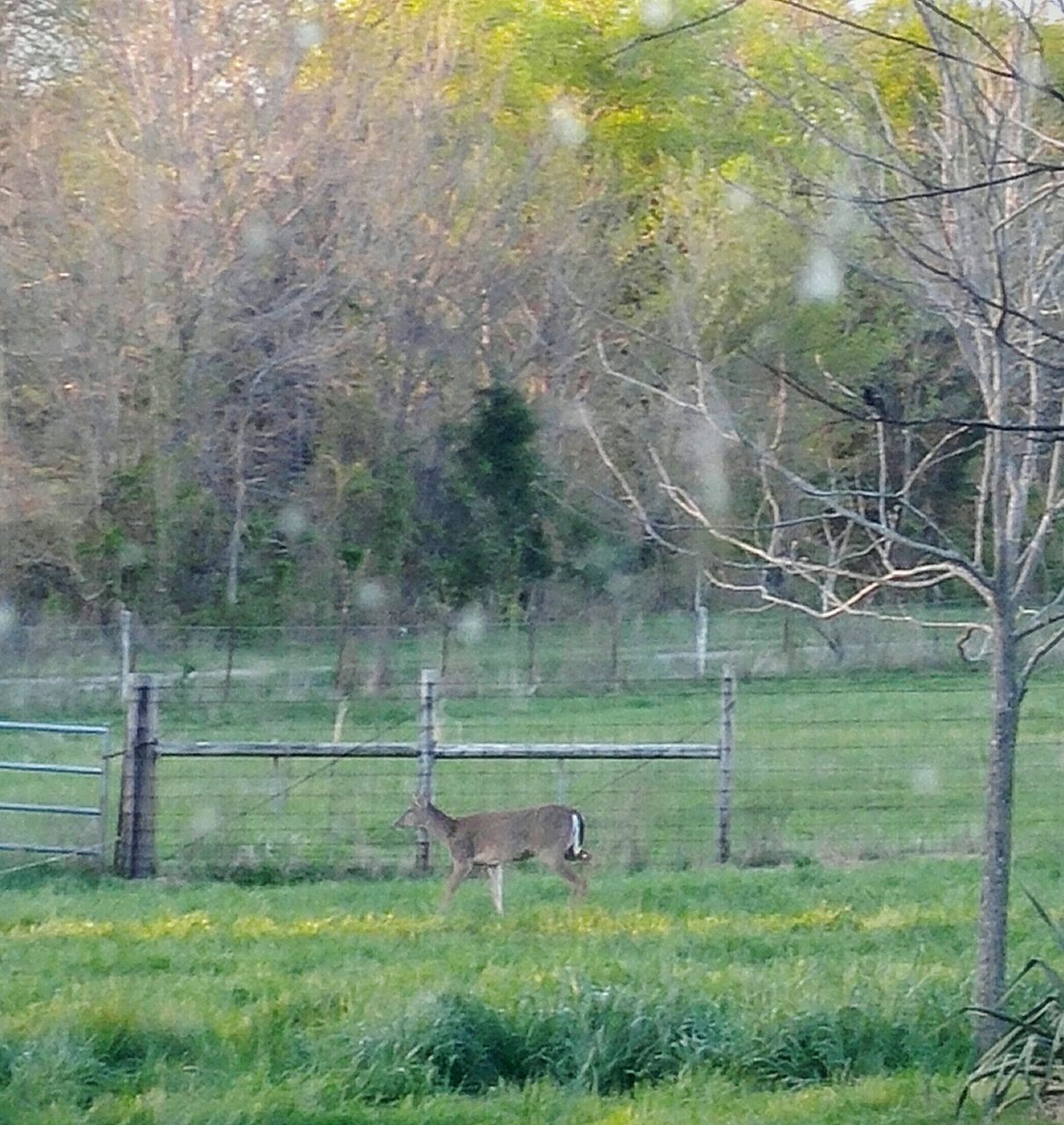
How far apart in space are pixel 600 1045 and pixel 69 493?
20802 mm

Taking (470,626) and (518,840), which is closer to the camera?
(518,840)

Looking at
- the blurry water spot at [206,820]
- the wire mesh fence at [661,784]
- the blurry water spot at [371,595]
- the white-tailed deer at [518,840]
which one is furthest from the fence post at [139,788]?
the blurry water spot at [371,595]

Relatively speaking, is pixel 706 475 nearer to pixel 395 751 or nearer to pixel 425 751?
pixel 425 751

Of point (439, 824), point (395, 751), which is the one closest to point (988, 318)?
point (439, 824)

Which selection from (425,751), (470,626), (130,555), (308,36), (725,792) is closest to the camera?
(425,751)

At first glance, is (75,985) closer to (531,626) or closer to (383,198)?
(531,626)

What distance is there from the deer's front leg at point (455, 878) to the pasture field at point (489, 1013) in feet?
0.66

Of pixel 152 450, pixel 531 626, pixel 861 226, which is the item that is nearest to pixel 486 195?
pixel 152 450

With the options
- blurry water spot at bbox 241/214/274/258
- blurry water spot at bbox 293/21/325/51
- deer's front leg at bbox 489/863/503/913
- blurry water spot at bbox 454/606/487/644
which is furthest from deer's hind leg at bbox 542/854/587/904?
blurry water spot at bbox 293/21/325/51

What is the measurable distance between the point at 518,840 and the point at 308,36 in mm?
18894

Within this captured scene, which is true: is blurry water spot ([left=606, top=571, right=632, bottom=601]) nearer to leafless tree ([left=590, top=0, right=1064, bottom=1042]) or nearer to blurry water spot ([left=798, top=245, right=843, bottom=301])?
blurry water spot ([left=798, top=245, right=843, bottom=301])

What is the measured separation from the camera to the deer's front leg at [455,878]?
11508 mm

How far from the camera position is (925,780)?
674 inches

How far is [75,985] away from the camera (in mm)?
8680
